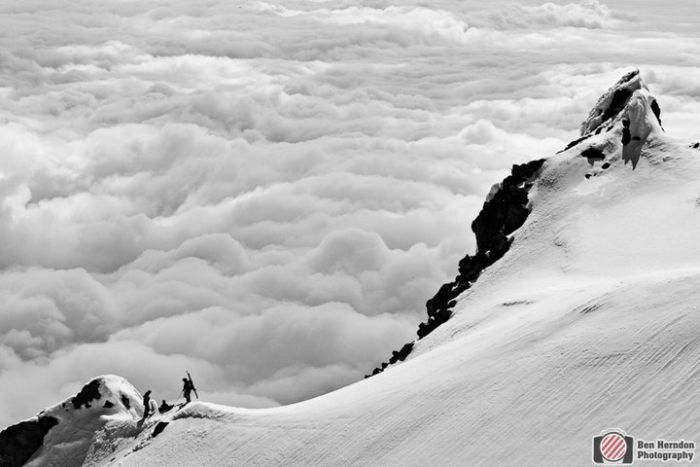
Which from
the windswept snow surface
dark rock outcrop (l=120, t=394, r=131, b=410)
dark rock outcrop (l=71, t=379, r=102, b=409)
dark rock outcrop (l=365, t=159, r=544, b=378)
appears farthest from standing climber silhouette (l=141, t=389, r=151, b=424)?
dark rock outcrop (l=365, t=159, r=544, b=378)

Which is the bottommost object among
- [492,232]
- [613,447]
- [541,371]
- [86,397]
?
[86,397]

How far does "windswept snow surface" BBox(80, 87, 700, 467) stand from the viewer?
122ft

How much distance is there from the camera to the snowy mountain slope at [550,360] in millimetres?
37469

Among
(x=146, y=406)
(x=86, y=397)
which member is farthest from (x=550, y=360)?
(x=86, y=397)

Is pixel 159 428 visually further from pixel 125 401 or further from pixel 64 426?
pixel 64 426

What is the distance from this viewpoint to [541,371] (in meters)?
41.2

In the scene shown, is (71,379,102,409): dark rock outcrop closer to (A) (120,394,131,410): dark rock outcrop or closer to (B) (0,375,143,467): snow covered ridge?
(B) (0,375,143,467): snow covered ridge

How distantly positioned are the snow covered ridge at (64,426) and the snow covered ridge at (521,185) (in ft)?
63.0

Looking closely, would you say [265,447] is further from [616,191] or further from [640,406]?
[616,191]

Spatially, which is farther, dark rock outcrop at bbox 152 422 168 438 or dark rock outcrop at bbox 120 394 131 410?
dark rock outcrop at bbox 120 394 131 410

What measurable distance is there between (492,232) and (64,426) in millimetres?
36642

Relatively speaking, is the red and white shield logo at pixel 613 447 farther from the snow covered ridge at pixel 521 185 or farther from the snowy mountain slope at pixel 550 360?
the snow covered ridge at pixel 521 185

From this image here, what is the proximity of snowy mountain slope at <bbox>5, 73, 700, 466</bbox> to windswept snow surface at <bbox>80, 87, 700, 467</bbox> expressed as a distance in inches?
3.7

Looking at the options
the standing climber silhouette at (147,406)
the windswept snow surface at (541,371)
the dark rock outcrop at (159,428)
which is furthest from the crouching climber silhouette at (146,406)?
the dark rock outcrop at (159,428)
